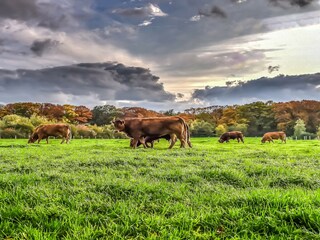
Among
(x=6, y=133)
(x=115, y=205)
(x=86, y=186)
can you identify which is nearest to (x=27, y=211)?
(x=115, y=205)

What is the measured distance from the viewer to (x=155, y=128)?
1909cm

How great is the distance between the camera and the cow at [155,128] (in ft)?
62.3

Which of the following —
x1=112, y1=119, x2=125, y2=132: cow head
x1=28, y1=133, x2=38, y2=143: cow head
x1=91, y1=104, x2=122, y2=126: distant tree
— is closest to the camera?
x1=112, y1=119, x2=125, y2=132: cow head

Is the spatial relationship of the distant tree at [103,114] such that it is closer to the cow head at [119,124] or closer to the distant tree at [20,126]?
the distant tree at [20,126]

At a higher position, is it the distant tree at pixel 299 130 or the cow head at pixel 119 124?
the cow head at pixel 119 124

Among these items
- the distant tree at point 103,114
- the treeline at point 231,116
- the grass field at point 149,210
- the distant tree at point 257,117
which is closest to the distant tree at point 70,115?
the treeline at point 231,116

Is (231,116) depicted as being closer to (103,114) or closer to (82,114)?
(103,114)

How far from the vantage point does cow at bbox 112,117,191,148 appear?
18994 mm

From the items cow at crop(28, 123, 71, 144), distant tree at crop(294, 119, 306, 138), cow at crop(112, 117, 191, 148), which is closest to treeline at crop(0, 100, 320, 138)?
distant tree at crop(294, 119, 306, 138)

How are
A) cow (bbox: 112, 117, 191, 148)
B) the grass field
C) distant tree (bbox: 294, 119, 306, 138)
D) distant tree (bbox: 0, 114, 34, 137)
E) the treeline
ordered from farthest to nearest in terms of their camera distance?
A: the treeline, distant tree (bbox: 294, 119, 306, 138), distant tree (bbox: 0, 114, 34, 137), cow (bbox: 112, 117, 191, 148), the grass field

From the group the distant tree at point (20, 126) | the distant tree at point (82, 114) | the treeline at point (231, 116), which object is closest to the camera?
the distant tree at point (20, 126)

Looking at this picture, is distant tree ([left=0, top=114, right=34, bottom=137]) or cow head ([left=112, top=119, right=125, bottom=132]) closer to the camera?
cow head ([left=112, top=119, right=125, bottom=132])

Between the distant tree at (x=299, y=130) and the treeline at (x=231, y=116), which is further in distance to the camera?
the treeline at (x=231, y=116)

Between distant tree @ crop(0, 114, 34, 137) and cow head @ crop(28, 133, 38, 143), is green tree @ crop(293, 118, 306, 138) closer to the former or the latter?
distant tree @ crop(0, 114, 34, 137)
